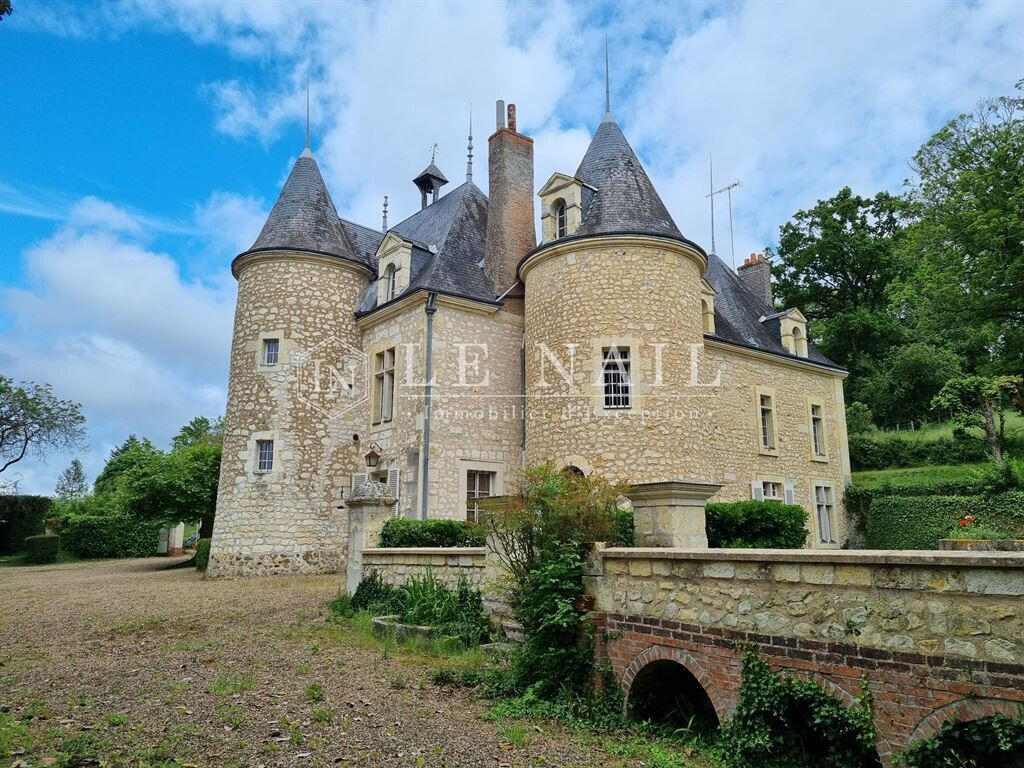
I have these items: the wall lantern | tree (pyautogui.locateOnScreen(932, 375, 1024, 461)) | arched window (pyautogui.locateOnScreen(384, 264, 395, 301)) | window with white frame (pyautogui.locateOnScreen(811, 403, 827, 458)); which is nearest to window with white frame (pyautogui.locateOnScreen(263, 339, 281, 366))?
arched window (pyautogui.locateOnScreen(384, 264, 395, 301))

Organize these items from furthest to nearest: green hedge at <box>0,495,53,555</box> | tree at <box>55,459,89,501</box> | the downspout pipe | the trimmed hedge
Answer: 1. tree at <box>55,459,89,501</box>
2. green hedge at <box>0,495,53,555</box>
3. the downspout pipe
4. the trimmed hedge

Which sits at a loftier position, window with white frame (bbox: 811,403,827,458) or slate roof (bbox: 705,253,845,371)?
slate roof (bbox: 705,253,845,371)

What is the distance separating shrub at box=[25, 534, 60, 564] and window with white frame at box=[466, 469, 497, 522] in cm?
1958

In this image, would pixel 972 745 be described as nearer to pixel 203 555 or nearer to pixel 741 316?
pixel 203 555

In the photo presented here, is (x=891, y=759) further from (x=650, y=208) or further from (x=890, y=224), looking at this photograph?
(x=890, y=224)

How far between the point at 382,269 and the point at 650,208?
676 centimetres

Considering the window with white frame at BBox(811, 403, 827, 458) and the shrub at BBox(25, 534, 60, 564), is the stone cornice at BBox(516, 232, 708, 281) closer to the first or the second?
the window with white frame at BBox(811, 403, 827, 458)

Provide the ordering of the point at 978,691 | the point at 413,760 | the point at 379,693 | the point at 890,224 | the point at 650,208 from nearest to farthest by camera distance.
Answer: the point at 978,691 → the point at 413,760 → the point at 379,693 → the point at 650,208 → the point at 890,224

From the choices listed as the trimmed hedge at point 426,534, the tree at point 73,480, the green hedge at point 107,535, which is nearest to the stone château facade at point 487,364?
the trimmed hedge at point 426,534

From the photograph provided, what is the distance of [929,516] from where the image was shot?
732 inches

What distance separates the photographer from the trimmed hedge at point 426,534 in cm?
1087

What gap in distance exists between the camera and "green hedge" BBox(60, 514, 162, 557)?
2675cm

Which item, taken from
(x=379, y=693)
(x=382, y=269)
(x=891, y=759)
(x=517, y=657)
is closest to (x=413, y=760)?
(x=379, y=693)

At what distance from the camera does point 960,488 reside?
18.5 meters
